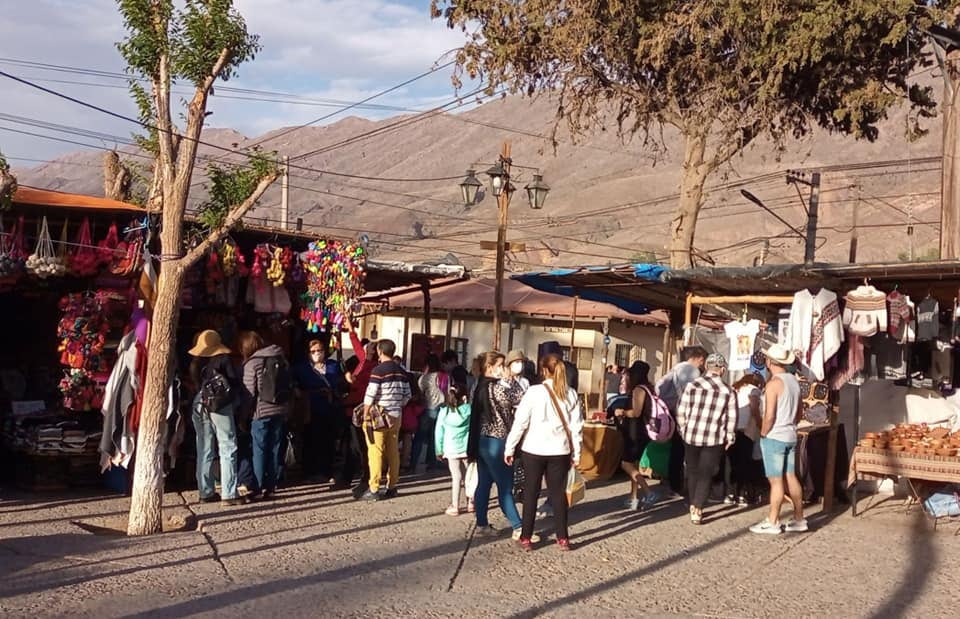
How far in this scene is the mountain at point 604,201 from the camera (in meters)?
67.2

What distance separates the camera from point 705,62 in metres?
17.9

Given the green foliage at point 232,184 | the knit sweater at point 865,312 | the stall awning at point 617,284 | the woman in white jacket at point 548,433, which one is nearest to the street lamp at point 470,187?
the stall awning at point 617,284

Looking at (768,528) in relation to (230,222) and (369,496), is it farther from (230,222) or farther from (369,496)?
(230,222)

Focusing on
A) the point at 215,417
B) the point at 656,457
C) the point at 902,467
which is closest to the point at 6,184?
the point at 215,417

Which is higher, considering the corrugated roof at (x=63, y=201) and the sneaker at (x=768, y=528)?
the corrugated roof at (x=63, y=201)

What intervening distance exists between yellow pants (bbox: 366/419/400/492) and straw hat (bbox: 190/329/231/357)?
1.73 meters

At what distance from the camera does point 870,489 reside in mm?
11906

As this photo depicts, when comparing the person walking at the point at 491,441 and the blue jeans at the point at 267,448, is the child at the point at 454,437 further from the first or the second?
the blue jeans at the point at 267,448

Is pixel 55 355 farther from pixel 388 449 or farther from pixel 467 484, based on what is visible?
pixel 467 484

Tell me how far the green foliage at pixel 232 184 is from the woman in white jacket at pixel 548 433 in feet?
9.78

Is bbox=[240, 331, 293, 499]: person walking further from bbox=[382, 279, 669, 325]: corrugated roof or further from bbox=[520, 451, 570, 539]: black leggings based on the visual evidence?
bbox=[382, 279, 669, 325]: corrugated roof

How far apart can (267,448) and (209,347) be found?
1.22 meters

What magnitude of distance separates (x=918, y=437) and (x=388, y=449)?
18.5 ft

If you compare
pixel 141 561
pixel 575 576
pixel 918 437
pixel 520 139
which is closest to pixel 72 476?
pixel 141 561
